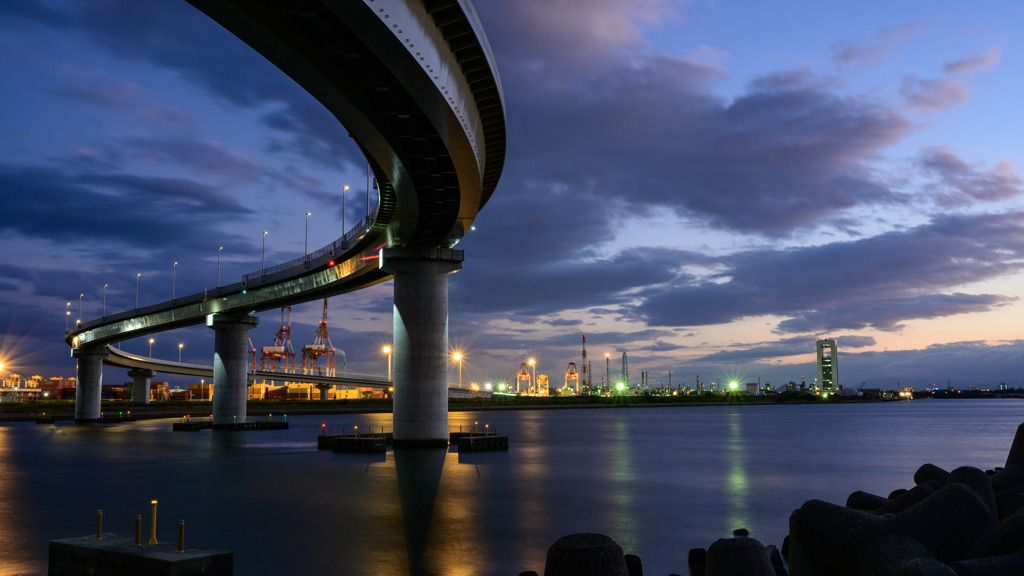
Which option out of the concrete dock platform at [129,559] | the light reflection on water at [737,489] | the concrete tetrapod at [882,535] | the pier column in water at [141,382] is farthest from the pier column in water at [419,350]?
the pier column in water at [141,382]

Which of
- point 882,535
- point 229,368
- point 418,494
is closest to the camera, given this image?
point 882,535

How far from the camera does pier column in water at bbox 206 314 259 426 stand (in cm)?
8381

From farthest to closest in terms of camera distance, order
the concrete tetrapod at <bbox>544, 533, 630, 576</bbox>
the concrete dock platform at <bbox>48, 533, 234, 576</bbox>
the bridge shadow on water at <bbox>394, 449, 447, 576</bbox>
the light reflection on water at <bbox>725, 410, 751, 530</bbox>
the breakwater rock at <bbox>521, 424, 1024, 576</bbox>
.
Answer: the light reflection on water at <bbox>725, 410, 751, 530</bbox>
the bridge shadow on water at <bbox>394, 449, 447, 576</bbox>
the concrete dock platform at <bbox>48, 533, 234, 576</bbox>
the breakwater rock at <bbox>521, 424, 1024, 576</bbox>
the concrete tetrapod at <bbox>544, 533, 630, 576</bbox>

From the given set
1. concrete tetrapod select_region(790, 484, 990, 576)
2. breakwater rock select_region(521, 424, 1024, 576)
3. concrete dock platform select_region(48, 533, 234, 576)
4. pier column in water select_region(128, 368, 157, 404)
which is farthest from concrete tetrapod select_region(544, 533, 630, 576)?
pier column in water select_region(128, 368, 157, 404)

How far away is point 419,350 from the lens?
5178 cm

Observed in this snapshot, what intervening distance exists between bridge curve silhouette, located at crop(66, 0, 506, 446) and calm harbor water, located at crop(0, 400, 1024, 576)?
8.89 meters

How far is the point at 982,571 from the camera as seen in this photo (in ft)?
36.5

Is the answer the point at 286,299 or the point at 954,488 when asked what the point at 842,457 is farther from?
the point at 286,299

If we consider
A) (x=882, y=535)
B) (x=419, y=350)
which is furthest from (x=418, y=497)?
(x=419, y=350)

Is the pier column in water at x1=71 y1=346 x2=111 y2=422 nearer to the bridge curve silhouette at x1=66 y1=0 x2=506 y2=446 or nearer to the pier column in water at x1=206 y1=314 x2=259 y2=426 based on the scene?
the pier column in water at x1=206 y1=314 x2=259 y2=426

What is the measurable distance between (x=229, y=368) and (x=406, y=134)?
2338 inches

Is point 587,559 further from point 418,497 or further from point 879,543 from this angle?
point 418,497

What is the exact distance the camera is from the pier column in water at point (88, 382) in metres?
110

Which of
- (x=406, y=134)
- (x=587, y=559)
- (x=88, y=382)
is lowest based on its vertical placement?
(x=587, y=559)
